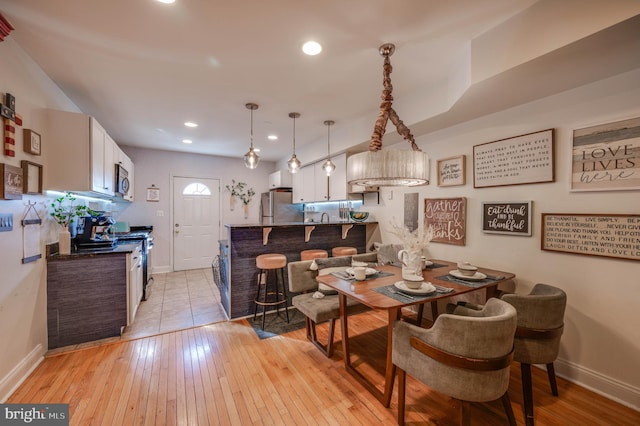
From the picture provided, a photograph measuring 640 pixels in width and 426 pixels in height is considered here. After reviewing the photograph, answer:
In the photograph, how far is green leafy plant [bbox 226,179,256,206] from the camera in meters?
6.27

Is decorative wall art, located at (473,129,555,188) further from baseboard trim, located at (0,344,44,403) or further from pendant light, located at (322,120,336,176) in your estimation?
baseboard trim, located at (0,344,44,403)

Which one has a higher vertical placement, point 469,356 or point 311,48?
point 311,48

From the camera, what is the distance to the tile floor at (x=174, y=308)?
2918mm

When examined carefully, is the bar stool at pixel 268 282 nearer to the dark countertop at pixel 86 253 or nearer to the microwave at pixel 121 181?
the dark countertop at pixel 86 253

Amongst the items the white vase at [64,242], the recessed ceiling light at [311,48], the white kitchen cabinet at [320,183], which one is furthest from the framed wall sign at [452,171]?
the white vase at [64,242]

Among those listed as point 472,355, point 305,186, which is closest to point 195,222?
point 305,186

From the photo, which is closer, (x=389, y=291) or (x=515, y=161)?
(x=389, y=291)

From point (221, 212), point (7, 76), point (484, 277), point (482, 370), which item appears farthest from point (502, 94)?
point (221, 212)

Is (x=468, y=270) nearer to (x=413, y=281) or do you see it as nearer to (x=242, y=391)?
(x=413, y=281)

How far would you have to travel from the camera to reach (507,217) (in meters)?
2.48

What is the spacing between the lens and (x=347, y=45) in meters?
2.04

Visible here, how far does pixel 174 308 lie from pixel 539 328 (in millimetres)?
3931

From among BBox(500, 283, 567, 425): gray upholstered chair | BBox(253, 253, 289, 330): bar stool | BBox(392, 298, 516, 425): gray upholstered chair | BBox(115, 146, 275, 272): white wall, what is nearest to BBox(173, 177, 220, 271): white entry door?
BBox(115, 146, 275, 272): white wall

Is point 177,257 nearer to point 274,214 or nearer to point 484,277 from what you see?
point 274,214
